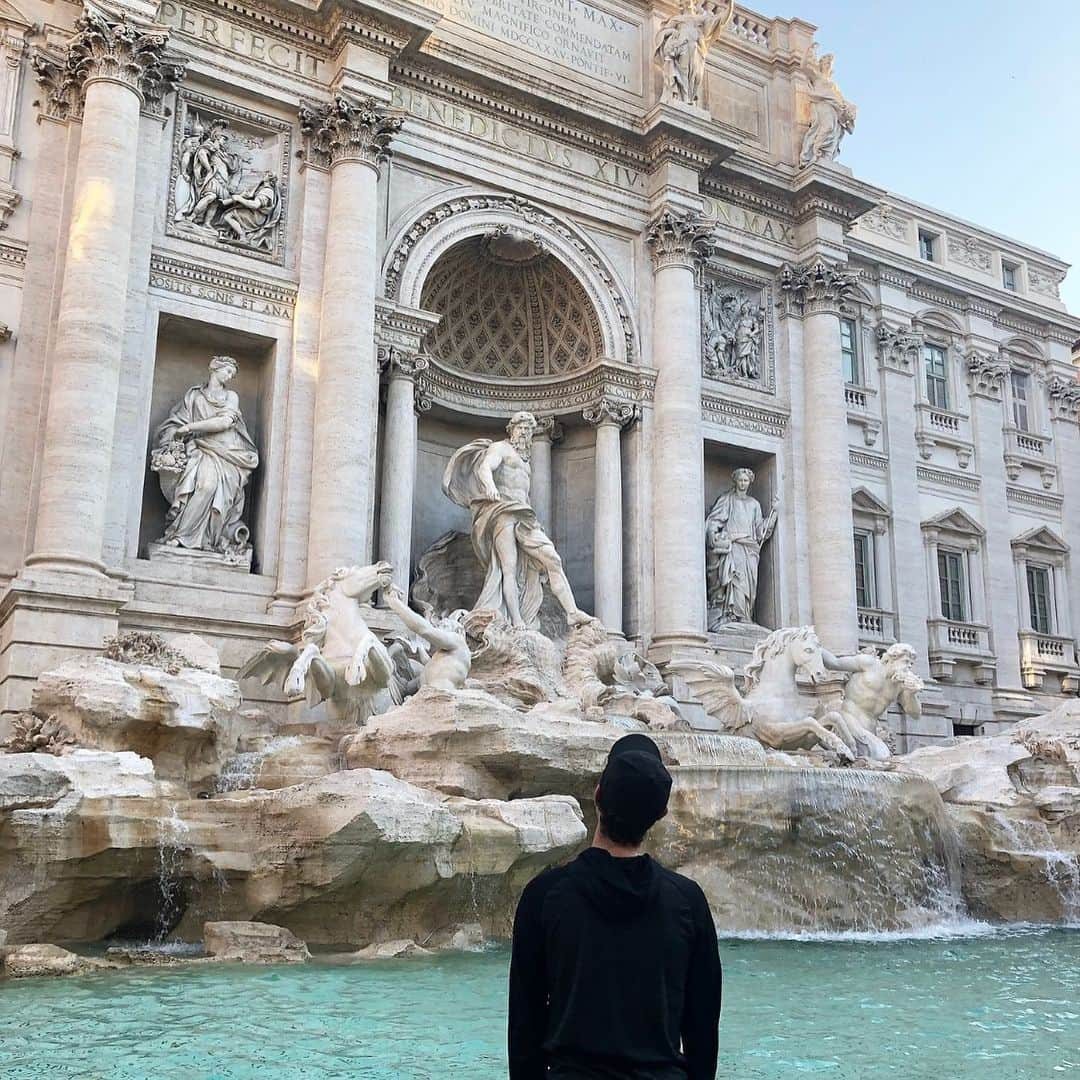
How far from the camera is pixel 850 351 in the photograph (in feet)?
83.6

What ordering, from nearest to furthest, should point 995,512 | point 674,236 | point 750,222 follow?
point 674,236 → point 750,222 → point 995,512

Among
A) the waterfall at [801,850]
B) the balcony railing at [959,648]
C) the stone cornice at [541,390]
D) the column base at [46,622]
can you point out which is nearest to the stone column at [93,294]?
the column base at [46,622]

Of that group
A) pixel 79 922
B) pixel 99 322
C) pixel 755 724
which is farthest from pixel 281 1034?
pixel 99 322

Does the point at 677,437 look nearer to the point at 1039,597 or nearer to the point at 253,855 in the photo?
the point at 1039,597

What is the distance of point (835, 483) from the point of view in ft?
72.9

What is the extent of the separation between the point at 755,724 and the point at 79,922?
9.43m

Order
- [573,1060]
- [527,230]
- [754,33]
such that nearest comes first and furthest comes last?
[573,1060]
[527,230]
[754,33]

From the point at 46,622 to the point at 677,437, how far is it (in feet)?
34.9

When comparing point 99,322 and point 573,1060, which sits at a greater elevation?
point 99,322

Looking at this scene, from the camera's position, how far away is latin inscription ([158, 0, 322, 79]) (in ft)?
58.1


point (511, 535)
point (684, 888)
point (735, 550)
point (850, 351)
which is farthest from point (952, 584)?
point (684, 888)

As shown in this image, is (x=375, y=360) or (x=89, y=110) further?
(x=375, y=360)

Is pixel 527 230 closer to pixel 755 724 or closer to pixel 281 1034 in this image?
pixel 755 724

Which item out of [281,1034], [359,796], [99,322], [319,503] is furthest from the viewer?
[319,503]
